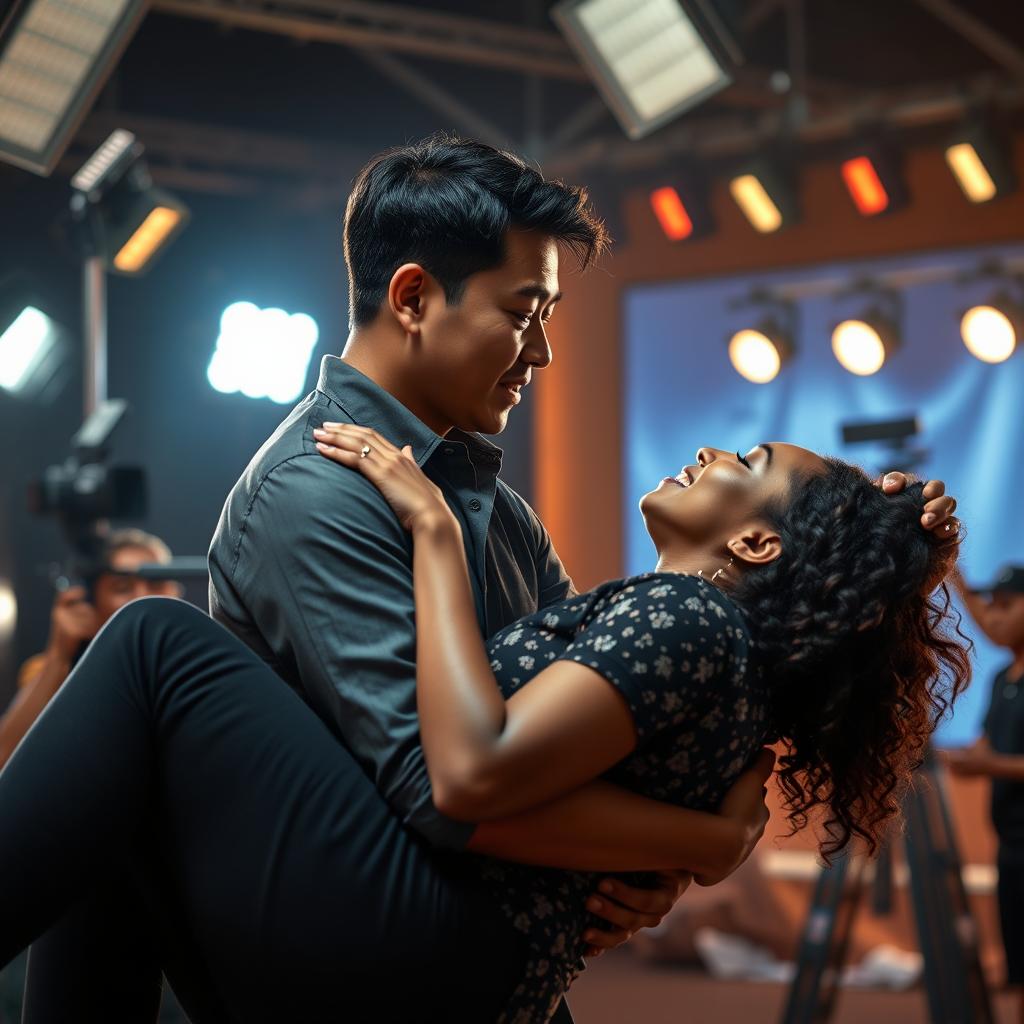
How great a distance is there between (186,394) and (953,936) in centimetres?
380

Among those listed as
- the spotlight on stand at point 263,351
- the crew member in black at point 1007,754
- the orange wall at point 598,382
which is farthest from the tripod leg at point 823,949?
the spotlight on stand at point 263,351

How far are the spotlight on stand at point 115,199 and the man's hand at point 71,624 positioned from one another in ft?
3.96

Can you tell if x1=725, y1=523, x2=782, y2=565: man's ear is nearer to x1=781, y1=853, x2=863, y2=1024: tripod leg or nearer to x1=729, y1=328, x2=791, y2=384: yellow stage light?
x1=781, y1=853, x2=863, y2=1024: tripod leg

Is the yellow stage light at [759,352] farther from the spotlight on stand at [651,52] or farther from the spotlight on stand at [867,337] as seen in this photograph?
the spotlight on stand at [651,52]

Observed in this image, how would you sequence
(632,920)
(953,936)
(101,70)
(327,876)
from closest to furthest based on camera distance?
(327,876)
(632,920)
(101,70)
(953,936)

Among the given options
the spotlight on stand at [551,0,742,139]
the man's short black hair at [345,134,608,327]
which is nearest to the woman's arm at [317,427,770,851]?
the man's short black hair at [345,134,608,327]

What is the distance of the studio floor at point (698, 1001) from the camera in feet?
15.8

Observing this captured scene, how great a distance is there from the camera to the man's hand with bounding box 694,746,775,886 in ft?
4.63

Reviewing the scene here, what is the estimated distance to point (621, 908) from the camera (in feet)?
4.60

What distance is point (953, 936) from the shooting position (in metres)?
3.96

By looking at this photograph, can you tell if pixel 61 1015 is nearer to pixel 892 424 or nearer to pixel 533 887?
pixel 533 887

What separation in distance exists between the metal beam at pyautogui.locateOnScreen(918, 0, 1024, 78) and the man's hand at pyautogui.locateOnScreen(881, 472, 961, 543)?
12.4 ft

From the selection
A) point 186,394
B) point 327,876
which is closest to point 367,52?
point 186,394

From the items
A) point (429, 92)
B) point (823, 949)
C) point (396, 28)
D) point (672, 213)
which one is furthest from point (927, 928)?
point (396, 28)
